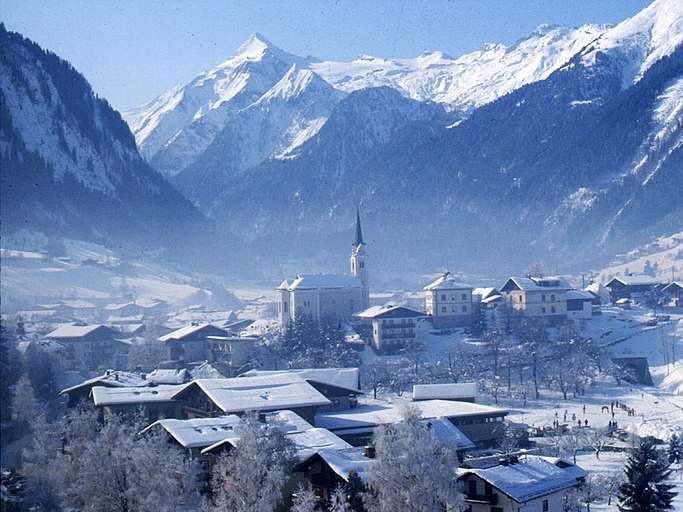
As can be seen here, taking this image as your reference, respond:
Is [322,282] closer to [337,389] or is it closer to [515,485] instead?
[337,389]

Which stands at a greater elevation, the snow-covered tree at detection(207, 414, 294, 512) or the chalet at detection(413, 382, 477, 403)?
the chalet at detection(413, 382, 477, 403)

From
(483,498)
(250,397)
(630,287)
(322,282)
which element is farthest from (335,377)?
(630,287)

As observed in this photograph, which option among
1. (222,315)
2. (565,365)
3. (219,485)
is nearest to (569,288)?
(565,365)

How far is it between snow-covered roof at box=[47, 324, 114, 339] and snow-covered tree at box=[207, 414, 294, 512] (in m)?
54.7

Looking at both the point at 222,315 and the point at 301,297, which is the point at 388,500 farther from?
the point at 222,315

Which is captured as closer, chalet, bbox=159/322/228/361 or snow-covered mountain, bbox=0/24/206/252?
chalet, bbox=159/322/228/361

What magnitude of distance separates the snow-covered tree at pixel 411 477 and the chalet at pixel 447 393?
30.6m

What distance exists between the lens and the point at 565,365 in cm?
8344

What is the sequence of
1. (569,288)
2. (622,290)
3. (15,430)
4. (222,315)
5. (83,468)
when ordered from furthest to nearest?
(222,315) → (622,290) → (569,288) → (15,430) → (83,468)

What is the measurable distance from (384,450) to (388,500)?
1834 millimetres

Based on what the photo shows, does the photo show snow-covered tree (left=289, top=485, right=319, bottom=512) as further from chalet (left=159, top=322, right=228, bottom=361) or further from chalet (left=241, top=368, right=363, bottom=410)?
chalet (left=159, top=322, right=228, bottom=361)

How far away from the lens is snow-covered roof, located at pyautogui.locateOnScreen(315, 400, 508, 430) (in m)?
54.2

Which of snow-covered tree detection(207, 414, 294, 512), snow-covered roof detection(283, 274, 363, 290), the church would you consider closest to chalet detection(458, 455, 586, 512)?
snow-covered tree detection(207, 414, 294, 512)

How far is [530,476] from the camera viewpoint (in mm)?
38750
